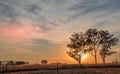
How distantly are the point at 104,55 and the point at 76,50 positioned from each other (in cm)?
1352

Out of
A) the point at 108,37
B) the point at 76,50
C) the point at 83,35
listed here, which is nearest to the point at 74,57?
the point at 76,50

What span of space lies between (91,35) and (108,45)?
934 centimetres

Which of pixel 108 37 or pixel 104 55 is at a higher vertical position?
pixel 108 37

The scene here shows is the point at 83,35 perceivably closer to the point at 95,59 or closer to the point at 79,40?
the point at 79,40

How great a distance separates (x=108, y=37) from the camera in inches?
4488

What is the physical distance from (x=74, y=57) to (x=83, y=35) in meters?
11.4

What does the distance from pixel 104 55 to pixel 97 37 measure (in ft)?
32.1

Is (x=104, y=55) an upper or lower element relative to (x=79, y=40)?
lower

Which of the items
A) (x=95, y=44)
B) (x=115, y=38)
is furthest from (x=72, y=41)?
(x=115, y=38)

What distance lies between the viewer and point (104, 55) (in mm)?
117500

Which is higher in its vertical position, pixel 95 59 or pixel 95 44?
pixel 95 44

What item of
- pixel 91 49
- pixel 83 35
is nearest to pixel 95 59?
pixel 91 49

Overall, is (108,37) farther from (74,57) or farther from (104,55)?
(74,57)

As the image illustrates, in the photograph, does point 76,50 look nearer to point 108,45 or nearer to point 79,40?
point 79,40
